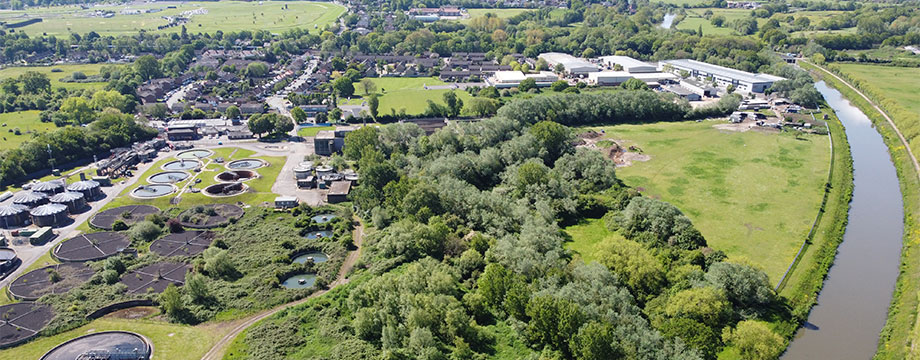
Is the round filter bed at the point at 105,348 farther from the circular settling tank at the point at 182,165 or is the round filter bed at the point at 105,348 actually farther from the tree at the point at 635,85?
the tree at the point at 635,85

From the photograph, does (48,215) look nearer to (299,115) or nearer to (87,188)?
(87,188)

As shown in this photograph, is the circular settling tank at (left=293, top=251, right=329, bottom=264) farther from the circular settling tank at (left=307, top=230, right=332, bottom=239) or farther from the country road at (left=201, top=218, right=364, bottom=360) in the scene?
the circular settling tank at (left=307, top=230, right=332, bottom=239)

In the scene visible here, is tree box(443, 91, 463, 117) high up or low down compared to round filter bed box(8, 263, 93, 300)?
up

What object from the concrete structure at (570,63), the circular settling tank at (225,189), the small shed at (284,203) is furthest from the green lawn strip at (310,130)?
the concrete structure at (570,63)

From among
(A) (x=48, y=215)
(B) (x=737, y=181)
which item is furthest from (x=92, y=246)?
(B) (x=737, y=181)

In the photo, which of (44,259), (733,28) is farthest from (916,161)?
(733,28)

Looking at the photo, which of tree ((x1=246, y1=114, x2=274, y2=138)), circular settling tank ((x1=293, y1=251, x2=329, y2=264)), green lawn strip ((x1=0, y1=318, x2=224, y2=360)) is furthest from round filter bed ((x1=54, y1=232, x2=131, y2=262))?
tree ((x1=246, y1=114, x2=274, y2=138))
